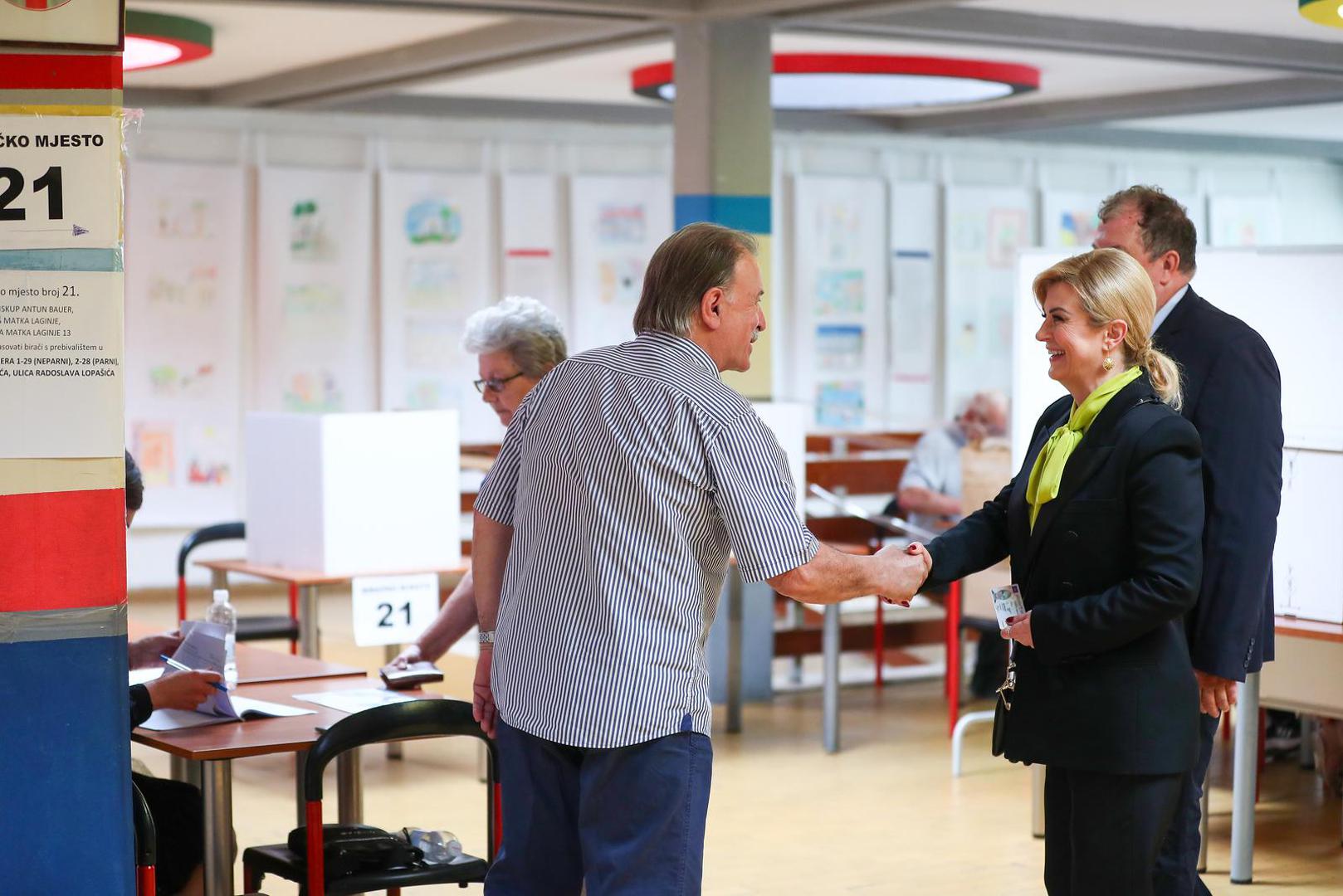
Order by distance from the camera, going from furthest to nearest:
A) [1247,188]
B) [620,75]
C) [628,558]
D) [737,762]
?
[1247,188] < [620,75] < [737,762] < [628,558]

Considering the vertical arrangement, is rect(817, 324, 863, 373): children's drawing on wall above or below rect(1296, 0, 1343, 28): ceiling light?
below

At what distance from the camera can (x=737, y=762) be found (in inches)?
255

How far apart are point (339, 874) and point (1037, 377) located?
2956 mm

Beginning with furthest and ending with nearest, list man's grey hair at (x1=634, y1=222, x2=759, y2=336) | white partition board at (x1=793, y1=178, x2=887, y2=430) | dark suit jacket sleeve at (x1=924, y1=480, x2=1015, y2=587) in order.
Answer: white partition board at (x1=793, y1=178, x2=887, y2=430), dark suit jacket sleeve at (x1=924, y1=480, x2=1015, y2=587), man's grey hair at (x1=634, y1=222, x2=759, y2=336)

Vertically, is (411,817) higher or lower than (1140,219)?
lower

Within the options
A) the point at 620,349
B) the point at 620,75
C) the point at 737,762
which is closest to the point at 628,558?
the point at 620,349

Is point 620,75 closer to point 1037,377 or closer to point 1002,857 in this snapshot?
point 1037,377

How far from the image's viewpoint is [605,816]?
102 inches

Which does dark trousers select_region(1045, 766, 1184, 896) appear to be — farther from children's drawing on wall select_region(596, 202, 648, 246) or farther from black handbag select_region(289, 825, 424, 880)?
children's drawing on wall select_region(596, 202, 648, 246)

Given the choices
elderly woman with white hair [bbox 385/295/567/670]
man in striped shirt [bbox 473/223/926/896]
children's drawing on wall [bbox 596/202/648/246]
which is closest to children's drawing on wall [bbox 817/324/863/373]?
children's drawing on wall [bbox 596/202/648/246]

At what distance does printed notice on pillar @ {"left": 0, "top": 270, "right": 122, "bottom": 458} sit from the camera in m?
2.30

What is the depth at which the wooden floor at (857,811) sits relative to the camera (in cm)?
496

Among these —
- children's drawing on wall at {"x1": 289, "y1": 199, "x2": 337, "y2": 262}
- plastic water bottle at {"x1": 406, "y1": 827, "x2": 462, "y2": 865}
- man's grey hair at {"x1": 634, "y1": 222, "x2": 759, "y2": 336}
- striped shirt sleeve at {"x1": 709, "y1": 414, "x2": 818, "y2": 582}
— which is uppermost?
children's drawing on wall at {"x1": 289, "y1": 199, "x2": 337, "y2": 262}

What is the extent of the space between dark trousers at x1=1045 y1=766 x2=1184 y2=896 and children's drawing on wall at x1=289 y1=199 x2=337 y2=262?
9.06 metres
